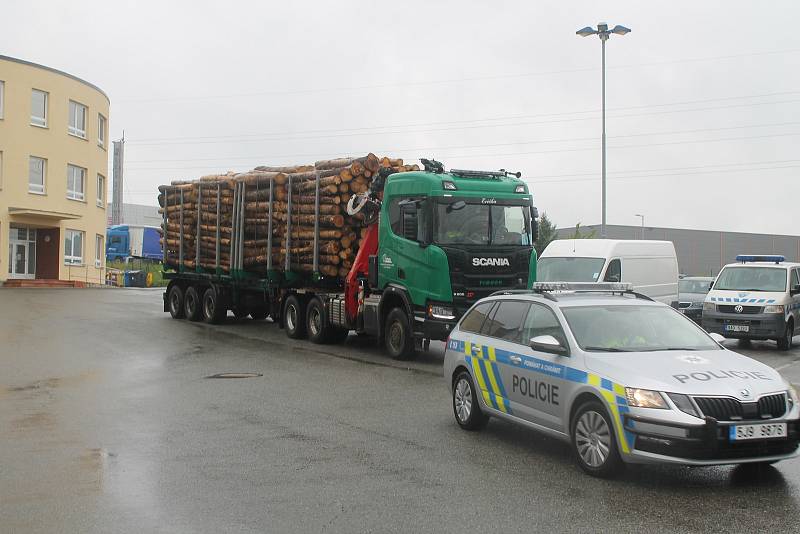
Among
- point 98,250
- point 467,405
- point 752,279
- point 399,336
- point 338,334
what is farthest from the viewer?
point 98,250

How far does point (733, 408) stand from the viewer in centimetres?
644

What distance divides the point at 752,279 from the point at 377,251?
8.90 m

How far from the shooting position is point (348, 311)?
17.4 meters

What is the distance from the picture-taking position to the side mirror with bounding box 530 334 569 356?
7410mm

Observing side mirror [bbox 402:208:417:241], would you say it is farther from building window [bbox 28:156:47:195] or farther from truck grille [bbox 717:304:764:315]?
building window [bbox 28:156:47:195]

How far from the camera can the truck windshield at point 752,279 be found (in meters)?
19.3

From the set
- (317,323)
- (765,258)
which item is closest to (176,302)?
(317,323)

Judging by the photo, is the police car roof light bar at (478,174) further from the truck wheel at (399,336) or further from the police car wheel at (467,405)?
the police car wheel at (467,405)

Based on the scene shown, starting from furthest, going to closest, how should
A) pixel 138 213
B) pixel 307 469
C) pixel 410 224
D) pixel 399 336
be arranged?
pixel 138 213 → pixel 399 336 → pixel 410 224 → pixel 307 469

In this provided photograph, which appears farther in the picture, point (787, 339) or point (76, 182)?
point (76, 182)

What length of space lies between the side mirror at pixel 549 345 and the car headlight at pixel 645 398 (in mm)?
890

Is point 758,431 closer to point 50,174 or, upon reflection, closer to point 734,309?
point 734,309

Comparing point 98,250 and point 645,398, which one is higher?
point 98,250

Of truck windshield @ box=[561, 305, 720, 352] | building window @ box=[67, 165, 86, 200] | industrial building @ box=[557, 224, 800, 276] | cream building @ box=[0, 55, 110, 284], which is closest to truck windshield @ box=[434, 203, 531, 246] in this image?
truck windshield @ box=[561, 305, 720, 352]
